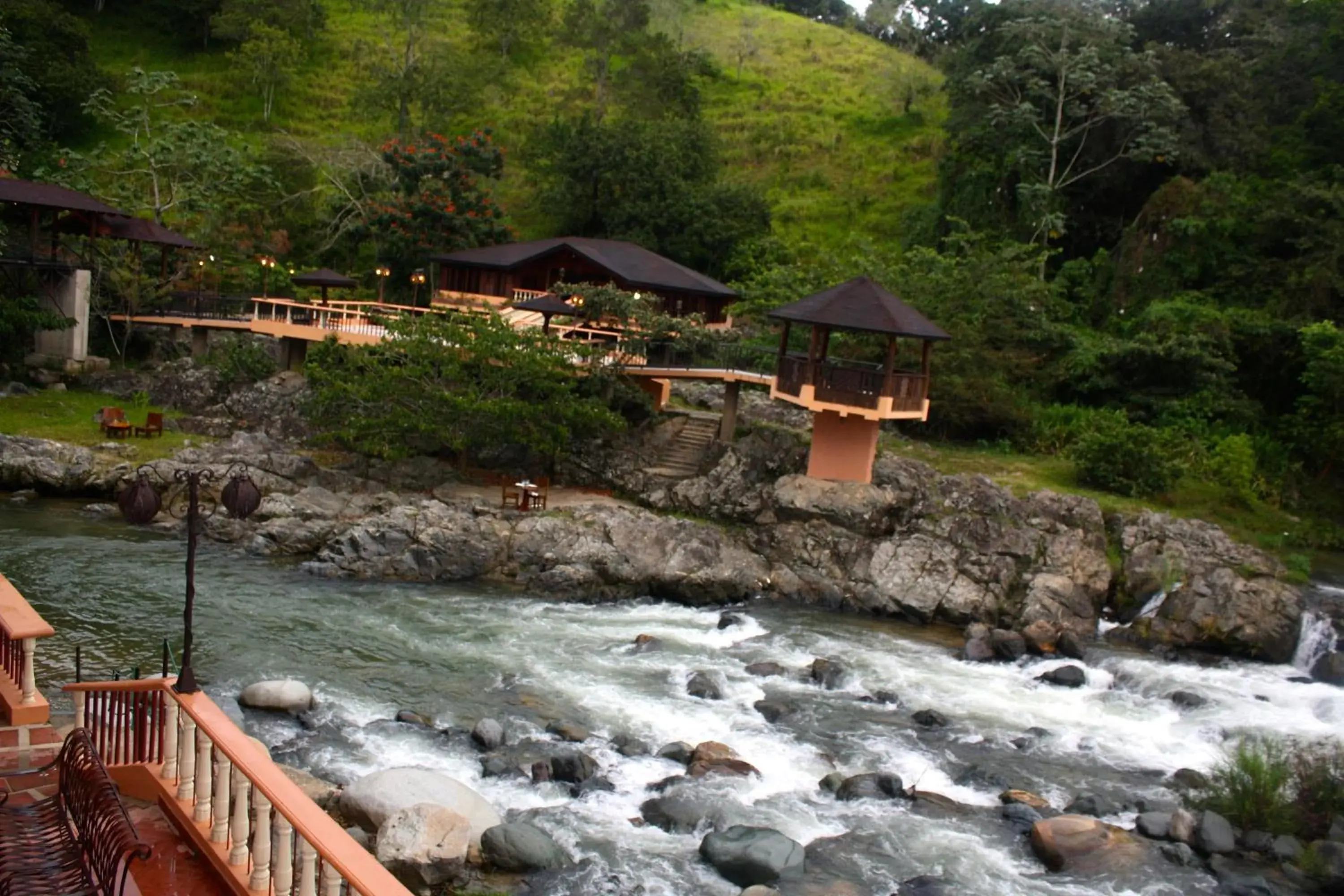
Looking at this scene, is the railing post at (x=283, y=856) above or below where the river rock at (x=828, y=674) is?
above

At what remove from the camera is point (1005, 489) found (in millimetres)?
28250

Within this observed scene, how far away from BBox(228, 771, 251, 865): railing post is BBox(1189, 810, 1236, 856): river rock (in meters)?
12.6

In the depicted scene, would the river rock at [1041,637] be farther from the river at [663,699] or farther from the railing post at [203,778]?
the railing post at [203,778]

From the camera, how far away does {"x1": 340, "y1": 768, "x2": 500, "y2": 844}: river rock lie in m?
13.2

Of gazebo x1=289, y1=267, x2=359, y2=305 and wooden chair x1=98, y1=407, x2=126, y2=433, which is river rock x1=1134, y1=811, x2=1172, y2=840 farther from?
gazebo x1=289, y1=267, x2=359, y2=305

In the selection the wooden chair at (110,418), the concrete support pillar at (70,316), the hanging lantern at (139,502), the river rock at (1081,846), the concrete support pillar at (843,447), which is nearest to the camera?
the hanging lantern at (139,502)

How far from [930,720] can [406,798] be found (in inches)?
363

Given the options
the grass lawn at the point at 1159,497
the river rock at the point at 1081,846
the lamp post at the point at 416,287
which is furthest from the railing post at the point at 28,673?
the lamp post at the point at 416,287

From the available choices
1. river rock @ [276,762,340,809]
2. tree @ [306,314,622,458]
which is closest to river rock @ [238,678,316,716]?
river rock @ [276,762,340,809]

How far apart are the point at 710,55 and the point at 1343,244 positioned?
4473 cm

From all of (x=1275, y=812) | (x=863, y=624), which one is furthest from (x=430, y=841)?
(x=863, y=624)

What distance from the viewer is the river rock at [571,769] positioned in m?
15.3

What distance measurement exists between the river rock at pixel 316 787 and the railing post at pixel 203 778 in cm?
503

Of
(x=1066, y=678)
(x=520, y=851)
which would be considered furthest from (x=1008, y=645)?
(x=520, y=851)
